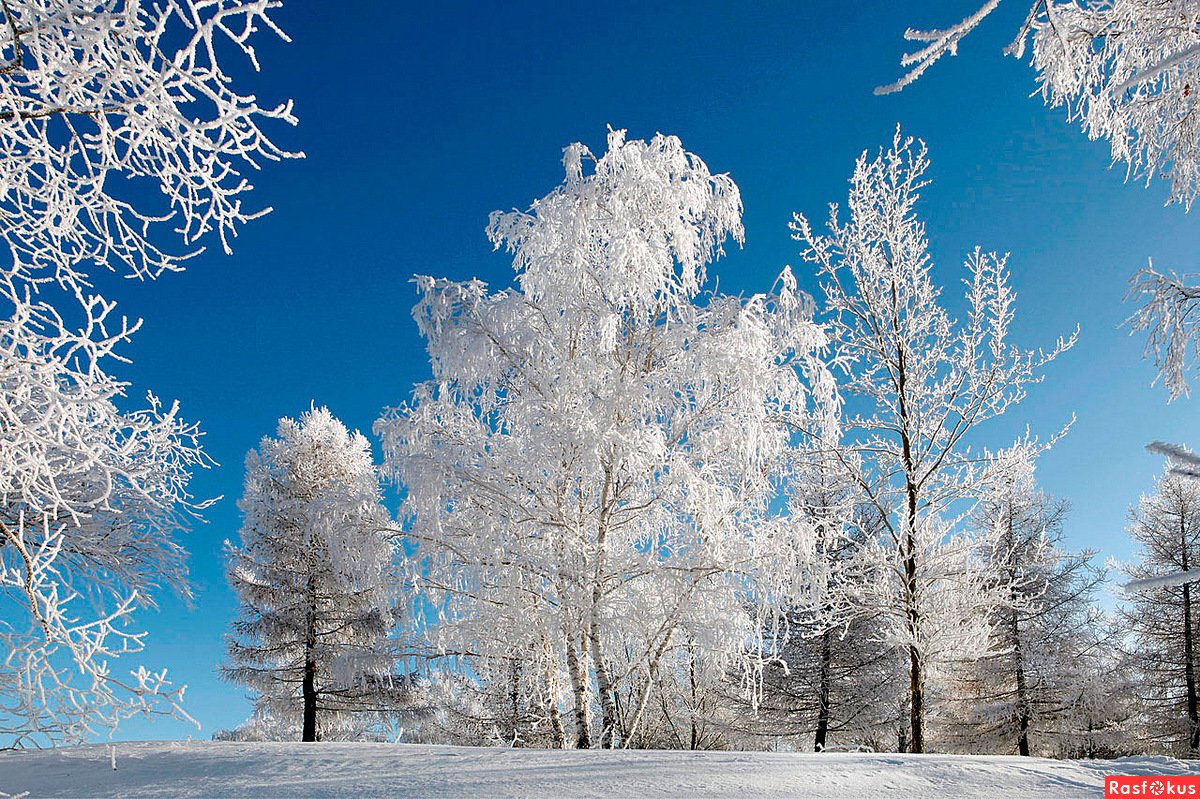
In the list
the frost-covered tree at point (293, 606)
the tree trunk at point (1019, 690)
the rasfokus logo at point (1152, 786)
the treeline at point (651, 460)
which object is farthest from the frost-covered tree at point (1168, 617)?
the frost-covered tree at point (293, 606)

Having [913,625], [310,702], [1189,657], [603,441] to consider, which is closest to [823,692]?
[913,625]

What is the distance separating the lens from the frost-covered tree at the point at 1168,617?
15.4 metres

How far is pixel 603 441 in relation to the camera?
291 inches

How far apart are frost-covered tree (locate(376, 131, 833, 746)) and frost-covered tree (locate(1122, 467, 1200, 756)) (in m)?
12.0

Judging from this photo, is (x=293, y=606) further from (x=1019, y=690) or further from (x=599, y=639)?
(x=1019, y=690)

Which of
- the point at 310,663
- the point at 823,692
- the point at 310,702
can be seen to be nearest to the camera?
the point at 310,702

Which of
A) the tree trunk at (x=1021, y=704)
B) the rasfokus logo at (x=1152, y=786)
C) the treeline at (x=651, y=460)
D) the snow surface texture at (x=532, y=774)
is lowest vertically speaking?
the tree trunk at (x=1021, y=704)

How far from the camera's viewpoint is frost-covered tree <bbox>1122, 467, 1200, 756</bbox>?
15445 millimetres

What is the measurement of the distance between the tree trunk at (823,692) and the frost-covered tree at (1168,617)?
20.5ft

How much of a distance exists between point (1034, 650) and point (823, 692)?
4759 millimetres

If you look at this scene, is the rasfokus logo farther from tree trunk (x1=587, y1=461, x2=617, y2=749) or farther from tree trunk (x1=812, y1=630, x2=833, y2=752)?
tree trunk (x1=812, y1=630, x2=833, y2=752)

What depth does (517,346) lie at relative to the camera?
27.1 feet

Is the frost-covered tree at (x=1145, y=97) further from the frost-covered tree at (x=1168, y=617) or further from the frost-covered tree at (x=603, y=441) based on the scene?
the frost-covered tree at (x=1168, y=617)

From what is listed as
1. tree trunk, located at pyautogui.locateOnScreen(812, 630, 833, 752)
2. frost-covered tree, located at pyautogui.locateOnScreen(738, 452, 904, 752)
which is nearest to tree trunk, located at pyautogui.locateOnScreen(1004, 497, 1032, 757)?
frost-covered tree, located at pyautogui.locateOnScreen(738, 452, 904, 752)
